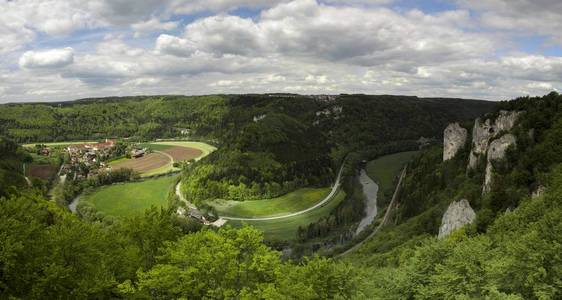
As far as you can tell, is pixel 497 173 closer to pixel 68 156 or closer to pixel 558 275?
pixel 558 275

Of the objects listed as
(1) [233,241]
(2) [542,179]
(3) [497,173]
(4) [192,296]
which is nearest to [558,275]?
(1) [233,241]

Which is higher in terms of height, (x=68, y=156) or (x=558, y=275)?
(x=558, y=275)

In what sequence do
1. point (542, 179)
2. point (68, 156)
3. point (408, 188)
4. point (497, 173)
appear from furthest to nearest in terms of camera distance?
1. point (68, 156)
2. point (408, 188)
3. point (497, 173)
4. point (542, 179)

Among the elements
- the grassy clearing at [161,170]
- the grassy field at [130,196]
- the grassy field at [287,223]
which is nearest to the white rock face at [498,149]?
the grassy field at [287,223]

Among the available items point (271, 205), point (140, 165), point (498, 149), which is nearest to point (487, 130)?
point (498, 149)

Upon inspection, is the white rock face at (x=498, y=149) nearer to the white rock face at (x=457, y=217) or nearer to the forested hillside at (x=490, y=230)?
the forested hillside at (x=490, y=230)

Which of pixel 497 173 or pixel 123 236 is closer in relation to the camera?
pixel 123 236

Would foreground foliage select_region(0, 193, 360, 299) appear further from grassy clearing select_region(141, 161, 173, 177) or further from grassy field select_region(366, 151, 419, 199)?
grassy clearing select_region(141, 161, 173, 177)
